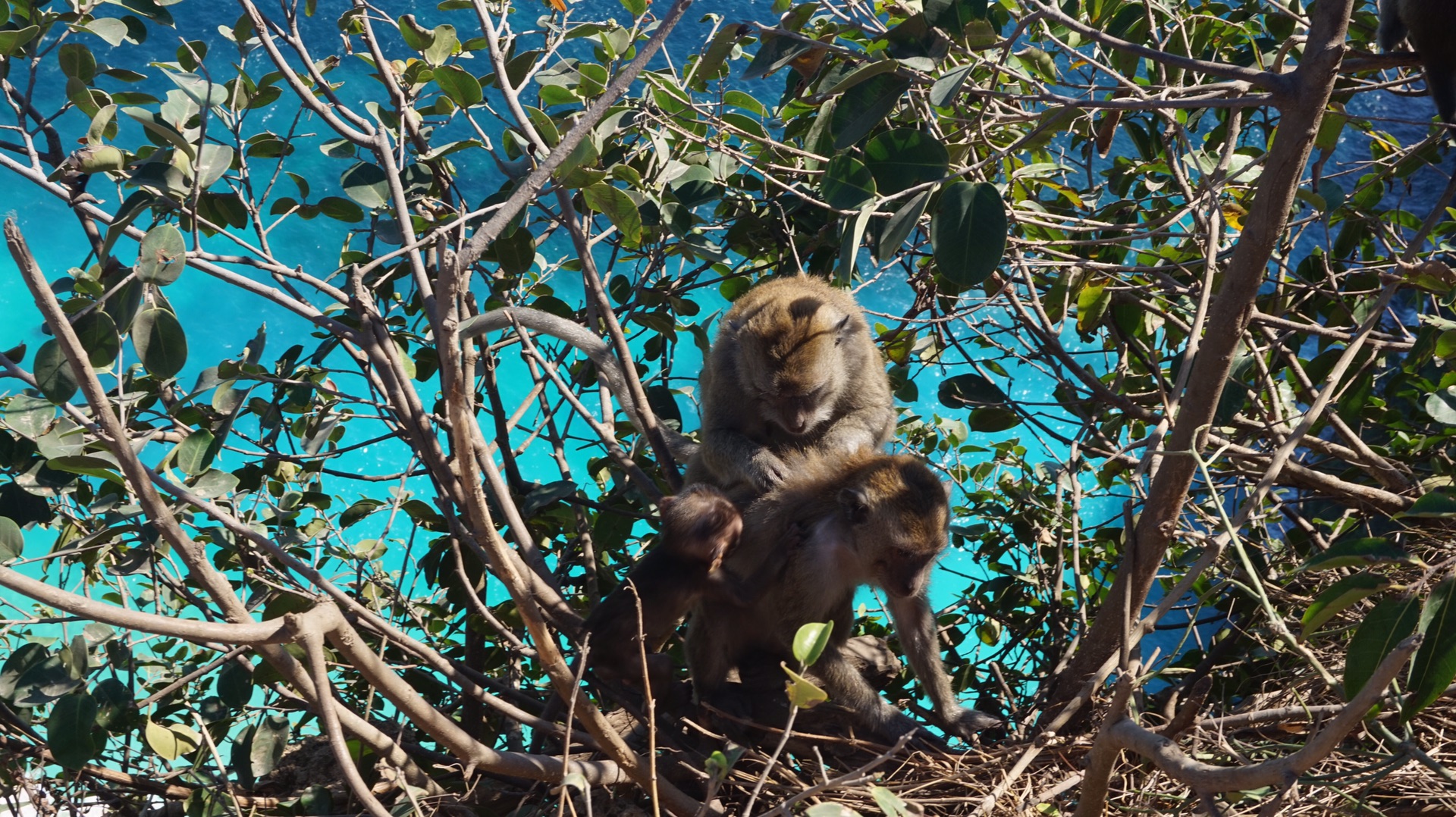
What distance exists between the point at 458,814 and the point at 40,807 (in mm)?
1074

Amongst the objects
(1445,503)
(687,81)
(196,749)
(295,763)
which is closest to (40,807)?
(196,749)

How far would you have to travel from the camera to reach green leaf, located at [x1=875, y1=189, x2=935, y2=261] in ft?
6.77

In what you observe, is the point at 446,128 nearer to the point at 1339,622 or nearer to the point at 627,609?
the point at 627,609

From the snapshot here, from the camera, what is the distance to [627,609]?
2.94 meters

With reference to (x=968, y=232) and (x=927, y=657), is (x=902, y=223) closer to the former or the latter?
(x=968, y=232)

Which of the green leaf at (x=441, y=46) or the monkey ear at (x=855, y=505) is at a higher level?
the green leaf at (x=441, y=46)

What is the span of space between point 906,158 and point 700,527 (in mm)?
1278

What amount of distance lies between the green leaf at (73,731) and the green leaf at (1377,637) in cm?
259

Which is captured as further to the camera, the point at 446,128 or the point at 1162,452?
the point at 446,128

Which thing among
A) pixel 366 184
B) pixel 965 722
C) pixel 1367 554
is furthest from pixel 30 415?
pixel 1367 554

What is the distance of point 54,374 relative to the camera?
2.19 metres

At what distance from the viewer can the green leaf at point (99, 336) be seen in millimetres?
→ 2221

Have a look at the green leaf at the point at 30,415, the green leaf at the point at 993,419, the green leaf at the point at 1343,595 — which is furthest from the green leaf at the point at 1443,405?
the green leaf at the point at 30,415

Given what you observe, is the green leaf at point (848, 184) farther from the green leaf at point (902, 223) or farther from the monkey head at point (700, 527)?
the monkey head at point (700, 527)
